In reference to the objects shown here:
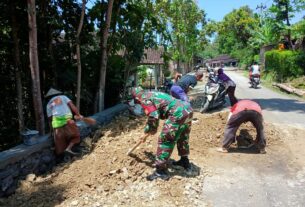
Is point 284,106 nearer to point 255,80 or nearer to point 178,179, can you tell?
point 255,80

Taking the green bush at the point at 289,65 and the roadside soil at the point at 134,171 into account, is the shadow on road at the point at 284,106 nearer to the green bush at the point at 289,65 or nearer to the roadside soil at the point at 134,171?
the roadside soil at the point at 134,171

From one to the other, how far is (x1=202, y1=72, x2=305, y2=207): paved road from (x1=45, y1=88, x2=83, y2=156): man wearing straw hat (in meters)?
2.55

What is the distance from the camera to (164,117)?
5.41 metres

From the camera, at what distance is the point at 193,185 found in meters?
5.29

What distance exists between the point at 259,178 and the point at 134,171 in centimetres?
197

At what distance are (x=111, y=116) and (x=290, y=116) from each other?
5178 millimetres

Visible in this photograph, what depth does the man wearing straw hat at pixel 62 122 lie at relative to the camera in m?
6.48

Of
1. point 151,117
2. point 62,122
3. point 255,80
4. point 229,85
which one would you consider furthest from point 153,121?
point 255,80

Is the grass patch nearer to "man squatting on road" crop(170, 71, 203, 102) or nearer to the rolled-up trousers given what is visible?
"man squatting on road" crop(170, 71, 203, 102)

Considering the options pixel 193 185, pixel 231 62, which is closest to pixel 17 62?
pixel 193 185

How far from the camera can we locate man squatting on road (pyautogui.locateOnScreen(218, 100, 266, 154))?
21.6ft

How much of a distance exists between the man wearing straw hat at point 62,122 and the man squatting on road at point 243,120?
2.73 metres

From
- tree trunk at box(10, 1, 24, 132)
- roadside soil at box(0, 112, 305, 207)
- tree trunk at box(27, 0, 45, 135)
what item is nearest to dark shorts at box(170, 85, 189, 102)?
roadside soil at box(0, 112, 305, 207)

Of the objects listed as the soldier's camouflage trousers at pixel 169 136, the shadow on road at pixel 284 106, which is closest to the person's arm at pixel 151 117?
the soldier's camouflage trousers at pixel 169 136
